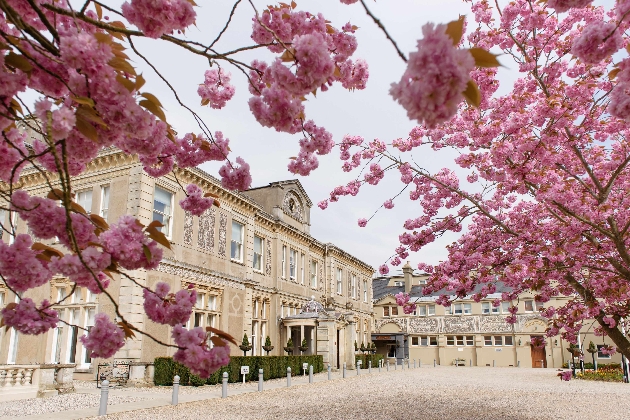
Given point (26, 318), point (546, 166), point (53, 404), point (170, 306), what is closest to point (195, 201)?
point (170, 306)

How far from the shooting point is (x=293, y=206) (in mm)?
30609

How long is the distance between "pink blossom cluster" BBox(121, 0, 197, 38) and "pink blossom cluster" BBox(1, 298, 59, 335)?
177 centimetres

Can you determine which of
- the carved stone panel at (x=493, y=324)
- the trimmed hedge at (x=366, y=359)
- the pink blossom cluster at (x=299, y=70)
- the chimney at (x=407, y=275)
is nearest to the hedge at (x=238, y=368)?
the trimmed hedge at (x=366, y=359)

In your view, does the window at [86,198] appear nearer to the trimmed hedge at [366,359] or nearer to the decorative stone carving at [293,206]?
the decorative stone carving at [293,206]

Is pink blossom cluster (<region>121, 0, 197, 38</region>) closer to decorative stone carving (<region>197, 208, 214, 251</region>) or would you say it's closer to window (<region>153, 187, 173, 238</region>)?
window (<region>153, 187, 173, 238</region>)

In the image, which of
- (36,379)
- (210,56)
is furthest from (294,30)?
(36,379)

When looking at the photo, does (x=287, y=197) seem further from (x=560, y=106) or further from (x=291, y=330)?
(x=560, y=106)

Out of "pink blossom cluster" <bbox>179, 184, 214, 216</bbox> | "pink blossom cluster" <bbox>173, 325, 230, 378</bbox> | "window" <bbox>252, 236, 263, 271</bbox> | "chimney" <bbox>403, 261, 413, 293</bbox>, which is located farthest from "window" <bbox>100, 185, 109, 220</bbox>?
"chimney" <bbox>403, 261, 413, 293</bbox>

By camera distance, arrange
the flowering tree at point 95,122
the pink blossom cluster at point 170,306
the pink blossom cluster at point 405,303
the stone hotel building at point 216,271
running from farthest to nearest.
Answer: the stone hotel building at point 216,271 → the pink blossom cluster at point 405,303 → the pink blossom cluster at point 170,306 → the flowering tree at point 95,122

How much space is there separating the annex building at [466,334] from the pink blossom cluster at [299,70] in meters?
42.4

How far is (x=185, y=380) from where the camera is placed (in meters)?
17.2

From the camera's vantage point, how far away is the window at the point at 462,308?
164 ft

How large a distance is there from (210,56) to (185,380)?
16.7 metres

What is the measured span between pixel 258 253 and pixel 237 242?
2656mm
